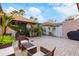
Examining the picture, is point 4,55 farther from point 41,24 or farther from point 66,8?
point 66,8

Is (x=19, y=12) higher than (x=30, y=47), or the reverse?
(x=19, y=12)

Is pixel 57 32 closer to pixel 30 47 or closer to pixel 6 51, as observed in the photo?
pixel 30 47

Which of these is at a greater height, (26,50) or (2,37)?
(2,37)

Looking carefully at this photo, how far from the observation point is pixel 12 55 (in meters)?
1.34

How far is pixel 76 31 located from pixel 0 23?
71cm

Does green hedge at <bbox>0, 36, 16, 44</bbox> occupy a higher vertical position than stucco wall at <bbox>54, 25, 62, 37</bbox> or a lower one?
lower

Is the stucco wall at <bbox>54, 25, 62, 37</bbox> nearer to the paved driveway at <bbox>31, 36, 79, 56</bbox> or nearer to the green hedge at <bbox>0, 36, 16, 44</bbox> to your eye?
the paved driveway at <bbox>31, 36, 79, 56</bbox>

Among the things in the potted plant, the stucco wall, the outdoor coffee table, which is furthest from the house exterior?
the potted plant

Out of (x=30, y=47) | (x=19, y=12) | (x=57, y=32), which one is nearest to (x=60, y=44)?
(x=57, y=32)

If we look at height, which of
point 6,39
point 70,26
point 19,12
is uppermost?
point 19,12

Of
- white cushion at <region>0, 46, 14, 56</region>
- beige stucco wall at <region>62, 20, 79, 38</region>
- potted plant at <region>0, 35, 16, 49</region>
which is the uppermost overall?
beige stucco wall at <region>62, 20, 79, 38</region>

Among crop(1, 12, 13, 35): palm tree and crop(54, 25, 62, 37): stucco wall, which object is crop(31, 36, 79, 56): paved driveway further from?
crop(1, 12, 13, 35): palm tree

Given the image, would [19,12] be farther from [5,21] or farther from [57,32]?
[57,32]

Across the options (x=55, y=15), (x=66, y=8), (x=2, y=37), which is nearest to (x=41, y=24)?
(x=55, y=15)
